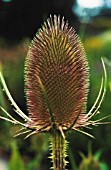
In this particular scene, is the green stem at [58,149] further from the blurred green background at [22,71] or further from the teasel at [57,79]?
the blurred green background at [22,71]

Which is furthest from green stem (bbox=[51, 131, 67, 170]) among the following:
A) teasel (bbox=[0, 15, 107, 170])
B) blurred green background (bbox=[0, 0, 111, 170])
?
blurred green background (bbox=[0, 0, 111, 170])

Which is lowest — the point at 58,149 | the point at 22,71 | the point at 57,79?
the point at 58,149

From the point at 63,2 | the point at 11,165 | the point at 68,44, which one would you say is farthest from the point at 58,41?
the point at 63,2

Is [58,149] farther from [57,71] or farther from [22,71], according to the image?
[22,71]

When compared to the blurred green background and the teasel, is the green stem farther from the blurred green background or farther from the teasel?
the blurred green background

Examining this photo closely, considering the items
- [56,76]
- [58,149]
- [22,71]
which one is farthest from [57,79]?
[22,71]

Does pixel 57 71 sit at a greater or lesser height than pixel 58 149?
greater

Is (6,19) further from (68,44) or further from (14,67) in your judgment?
(68,44)
